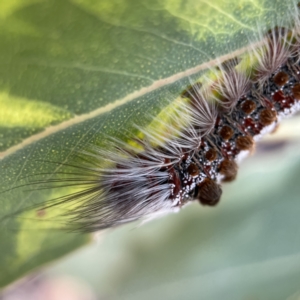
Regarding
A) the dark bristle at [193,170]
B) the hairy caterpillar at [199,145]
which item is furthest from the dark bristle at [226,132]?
the dark bristle at [193,170]

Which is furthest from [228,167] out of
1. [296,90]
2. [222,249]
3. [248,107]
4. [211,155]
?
[222,249]

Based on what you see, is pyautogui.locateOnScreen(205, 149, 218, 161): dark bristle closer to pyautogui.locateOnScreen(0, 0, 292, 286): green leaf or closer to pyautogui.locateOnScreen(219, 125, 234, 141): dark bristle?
pyautogui.locateOnScreen(219, 125, 234, 141): dark bristle

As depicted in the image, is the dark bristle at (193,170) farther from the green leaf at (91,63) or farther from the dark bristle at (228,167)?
the green leaf at (91,63)

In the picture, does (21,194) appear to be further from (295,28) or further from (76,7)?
(295,28)

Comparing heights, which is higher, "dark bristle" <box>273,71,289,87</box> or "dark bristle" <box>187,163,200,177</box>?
"dark bristle" <box>273,71,289,87</box>

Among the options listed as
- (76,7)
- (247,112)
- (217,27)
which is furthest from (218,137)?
(76,7)

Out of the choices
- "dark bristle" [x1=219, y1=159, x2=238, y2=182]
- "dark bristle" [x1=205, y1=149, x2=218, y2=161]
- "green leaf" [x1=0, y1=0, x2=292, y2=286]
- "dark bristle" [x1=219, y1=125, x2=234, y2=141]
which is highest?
"green leaf" [x1=0, y1=0, x2=292, y2=286]

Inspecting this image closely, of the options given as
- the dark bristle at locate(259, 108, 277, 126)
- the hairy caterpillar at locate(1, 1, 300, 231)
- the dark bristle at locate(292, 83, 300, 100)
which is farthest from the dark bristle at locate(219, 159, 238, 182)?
the dark bristle at locate(292, 83, 300, 100)
